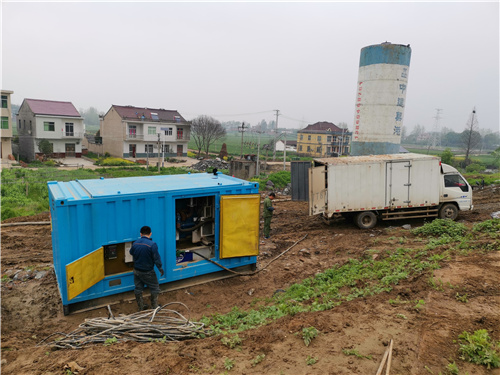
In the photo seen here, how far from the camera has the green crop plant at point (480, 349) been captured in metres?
4.15

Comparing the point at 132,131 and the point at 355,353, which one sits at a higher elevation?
the point at 132,131

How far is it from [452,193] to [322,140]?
2034 inches

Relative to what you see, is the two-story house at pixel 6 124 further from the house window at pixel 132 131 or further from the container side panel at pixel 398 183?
the container side panel at pixel 398 183

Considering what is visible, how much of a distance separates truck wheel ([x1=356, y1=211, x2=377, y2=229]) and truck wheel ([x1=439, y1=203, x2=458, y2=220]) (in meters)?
2.79

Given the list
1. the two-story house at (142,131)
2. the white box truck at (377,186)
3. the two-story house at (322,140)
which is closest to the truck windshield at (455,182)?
the white box truck at (377,186)

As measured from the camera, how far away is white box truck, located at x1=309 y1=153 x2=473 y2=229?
12492 millimetres

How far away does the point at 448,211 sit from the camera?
1349cm

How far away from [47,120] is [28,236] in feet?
111

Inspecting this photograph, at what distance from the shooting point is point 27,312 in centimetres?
705

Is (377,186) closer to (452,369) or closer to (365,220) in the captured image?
(365,220)

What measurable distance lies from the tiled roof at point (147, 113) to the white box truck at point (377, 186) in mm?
38023

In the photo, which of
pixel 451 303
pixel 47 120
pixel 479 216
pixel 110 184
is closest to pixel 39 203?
pixel 110 184

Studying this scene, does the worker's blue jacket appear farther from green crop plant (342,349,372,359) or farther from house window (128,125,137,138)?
house window (128,125,137,138)

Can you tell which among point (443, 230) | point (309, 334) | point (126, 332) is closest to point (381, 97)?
point (443, 230)
